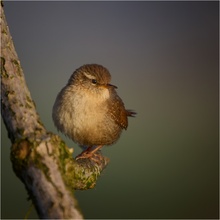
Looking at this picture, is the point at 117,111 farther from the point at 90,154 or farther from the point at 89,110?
the point at 90,154

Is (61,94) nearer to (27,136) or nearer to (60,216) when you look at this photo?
(27,136)

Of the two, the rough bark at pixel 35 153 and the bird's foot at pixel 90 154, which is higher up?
the rough bark at pixel 35 153

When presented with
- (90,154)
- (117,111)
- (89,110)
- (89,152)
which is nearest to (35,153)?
(89,110)

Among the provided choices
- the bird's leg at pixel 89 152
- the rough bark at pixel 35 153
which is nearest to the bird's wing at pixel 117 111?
the bird's leg at pixel 89 152

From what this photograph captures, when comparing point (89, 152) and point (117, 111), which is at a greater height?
point (117, 111)

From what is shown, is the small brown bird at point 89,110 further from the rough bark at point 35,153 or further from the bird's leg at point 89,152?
the rough bark at point 35,153
